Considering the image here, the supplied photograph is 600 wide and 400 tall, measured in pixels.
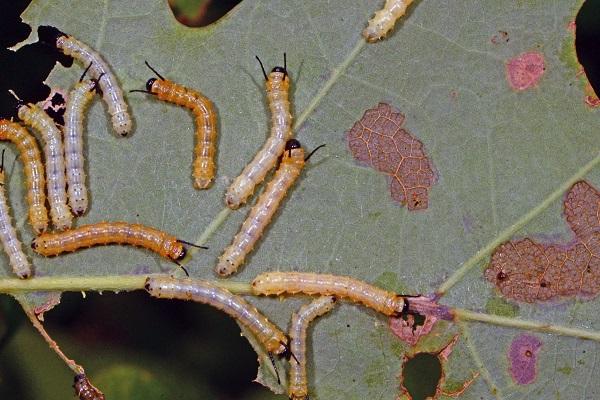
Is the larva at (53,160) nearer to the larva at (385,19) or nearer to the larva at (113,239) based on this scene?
the larva at (113,239)

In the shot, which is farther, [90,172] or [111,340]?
[111,340]

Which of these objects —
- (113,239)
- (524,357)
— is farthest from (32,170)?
(524,357)

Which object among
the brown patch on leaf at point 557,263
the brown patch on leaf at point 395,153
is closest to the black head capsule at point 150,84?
the brown patch on leaf at point 395,153

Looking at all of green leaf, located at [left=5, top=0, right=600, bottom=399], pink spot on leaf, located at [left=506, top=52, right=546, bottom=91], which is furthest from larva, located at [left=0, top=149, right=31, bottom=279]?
pink spot on leaf, located at [left=506, top=52, right=546, bottom=91]

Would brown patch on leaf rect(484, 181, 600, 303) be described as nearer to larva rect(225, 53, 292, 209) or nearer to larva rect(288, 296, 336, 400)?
larva rect(288, 296, 336, 400)

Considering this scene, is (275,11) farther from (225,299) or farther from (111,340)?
(111,340)

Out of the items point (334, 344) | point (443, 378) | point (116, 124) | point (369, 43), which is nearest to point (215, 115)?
point (116, 124)
